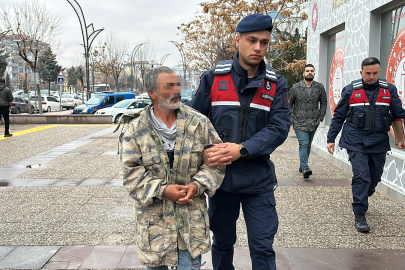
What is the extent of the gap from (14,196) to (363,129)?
4893mm

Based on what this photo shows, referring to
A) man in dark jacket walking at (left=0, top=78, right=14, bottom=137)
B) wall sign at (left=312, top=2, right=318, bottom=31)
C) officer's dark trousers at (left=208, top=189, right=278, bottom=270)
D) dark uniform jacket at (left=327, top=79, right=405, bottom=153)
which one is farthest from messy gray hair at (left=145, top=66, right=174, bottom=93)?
man in dark jacket walking at (left=0, top=78, right=14, bottom=137)

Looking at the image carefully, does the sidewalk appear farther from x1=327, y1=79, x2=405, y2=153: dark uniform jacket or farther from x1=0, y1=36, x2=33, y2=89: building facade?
x1=0, y1=36, x2=33, y2=89: building facade

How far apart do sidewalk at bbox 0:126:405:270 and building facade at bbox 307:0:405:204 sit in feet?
1.89

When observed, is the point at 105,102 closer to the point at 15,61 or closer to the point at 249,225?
the point at 249,225

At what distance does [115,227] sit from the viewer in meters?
4.79

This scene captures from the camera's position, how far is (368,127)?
459cm

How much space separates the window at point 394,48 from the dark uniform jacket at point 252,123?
4.05 m

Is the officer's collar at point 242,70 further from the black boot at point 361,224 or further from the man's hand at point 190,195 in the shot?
the black boot at point 361,224

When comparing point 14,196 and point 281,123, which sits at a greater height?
point 281,123

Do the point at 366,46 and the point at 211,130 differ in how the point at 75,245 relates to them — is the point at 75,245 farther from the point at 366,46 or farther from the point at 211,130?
the point at 366,46

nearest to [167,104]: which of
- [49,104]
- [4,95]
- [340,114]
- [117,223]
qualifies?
[117,223]

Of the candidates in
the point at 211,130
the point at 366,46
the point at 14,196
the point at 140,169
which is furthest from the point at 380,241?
the point at 14,196

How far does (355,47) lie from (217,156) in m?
6.27

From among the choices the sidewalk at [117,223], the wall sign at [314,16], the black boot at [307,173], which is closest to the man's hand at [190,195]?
the sidewalk at [117,223]
